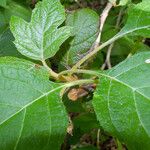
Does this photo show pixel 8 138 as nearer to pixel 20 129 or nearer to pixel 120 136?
pixel 20 129

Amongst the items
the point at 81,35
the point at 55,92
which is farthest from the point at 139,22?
the point at 55,92

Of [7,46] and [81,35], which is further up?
[81,35]

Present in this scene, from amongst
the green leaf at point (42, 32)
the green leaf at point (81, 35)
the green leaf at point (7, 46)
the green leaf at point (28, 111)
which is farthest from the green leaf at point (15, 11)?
the green leaf at point (28, 111)

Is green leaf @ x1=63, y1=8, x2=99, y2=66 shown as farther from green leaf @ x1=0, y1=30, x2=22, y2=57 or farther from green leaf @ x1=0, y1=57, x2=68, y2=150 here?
green leaf @ x1=0, y1=57, x2=68, y2=150

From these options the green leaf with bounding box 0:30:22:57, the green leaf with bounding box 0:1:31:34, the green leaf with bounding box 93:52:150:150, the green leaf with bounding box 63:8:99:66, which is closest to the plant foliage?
the green leaf with bounding box 93:52:150:150

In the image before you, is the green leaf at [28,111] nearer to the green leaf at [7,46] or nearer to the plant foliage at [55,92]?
the plant foliage at [55,92]

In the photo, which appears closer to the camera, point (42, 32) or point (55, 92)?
point (55, 92)

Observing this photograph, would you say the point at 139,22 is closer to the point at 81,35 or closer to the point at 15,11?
the point at 81,35
